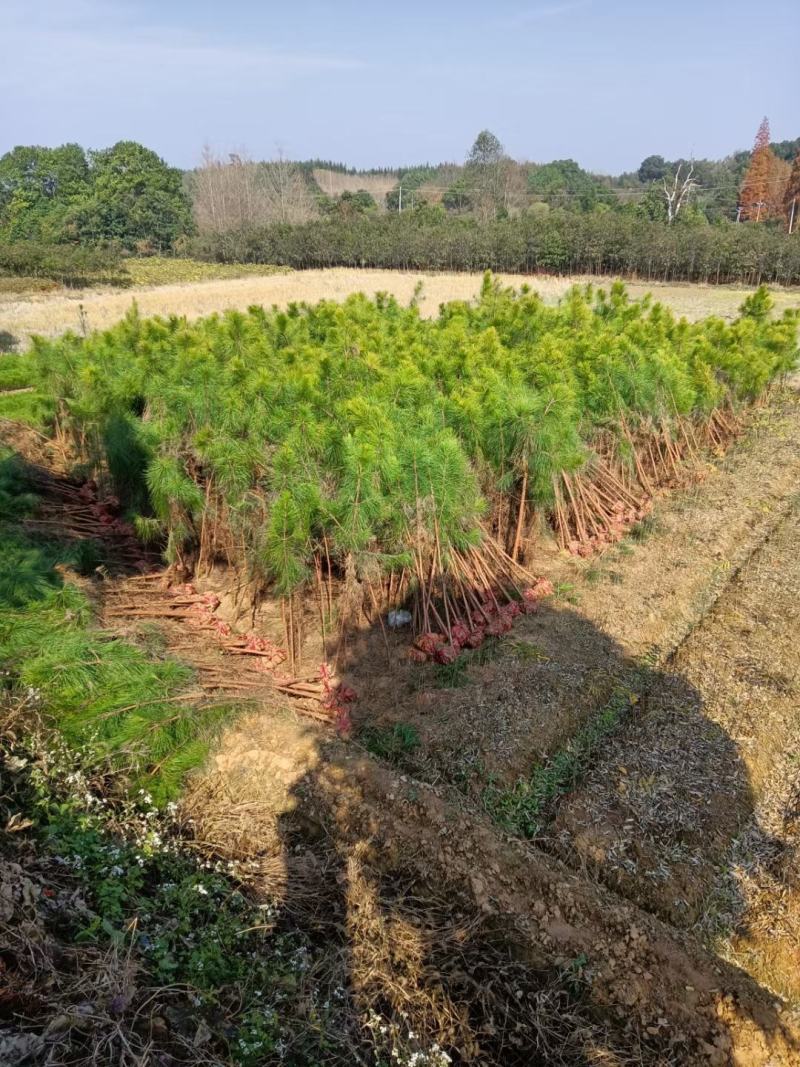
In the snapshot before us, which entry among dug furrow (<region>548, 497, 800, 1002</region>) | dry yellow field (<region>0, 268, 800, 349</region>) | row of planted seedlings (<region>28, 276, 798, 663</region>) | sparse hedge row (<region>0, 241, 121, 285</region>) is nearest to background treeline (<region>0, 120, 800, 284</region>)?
sparse hedge row (<region>0, 241, 121, 285</region>)

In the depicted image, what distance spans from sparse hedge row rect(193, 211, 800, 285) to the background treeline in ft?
0.28

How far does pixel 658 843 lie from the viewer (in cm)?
408

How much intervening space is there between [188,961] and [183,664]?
2.48 metres

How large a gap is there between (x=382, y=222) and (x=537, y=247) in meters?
13.3

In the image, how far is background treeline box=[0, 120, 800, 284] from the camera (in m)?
33.7

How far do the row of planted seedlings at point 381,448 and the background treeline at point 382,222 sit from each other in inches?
1123

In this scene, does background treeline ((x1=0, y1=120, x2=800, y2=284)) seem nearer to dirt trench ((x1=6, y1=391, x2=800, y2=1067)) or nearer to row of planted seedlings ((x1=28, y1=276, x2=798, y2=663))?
row of planted seedlings ((x1=28, y1=276, x2=798, y2=663))

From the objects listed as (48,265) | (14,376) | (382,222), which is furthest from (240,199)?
(14,376)

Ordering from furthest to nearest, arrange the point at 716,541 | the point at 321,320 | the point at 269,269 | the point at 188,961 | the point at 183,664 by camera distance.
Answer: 1. the point at 269,269
2. the point at 321,320
3. the point at 716,541
4. the point at 183,664
5. the point at 188,961

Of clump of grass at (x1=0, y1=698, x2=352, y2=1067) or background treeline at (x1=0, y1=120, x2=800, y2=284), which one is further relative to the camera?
background treeline at (x1=0, y1=120, x2=800, y2=284)

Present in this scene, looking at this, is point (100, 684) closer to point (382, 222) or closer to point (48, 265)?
point (48, 265)

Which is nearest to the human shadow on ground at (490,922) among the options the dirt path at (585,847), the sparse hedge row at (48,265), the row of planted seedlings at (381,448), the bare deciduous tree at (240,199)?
the dirt path at (585,847)

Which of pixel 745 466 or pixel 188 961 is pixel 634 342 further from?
pixel 188 961

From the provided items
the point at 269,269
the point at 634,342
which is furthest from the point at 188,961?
the point at 269,269
